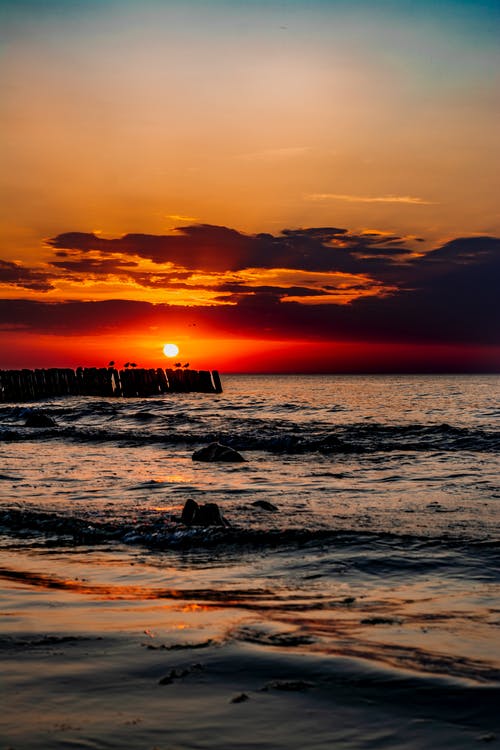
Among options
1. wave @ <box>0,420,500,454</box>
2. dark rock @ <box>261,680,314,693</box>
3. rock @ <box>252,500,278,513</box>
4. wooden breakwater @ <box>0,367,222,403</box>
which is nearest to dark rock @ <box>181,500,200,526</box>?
rock @ <box>252,500,278,513</box>

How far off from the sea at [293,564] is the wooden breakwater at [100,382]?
106 ft

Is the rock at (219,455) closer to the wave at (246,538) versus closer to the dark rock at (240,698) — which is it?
the wave at (246,538)

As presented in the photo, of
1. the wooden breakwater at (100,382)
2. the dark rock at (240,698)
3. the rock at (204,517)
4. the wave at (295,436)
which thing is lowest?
the wave at (295,436)

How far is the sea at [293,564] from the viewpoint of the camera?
12.3 ft

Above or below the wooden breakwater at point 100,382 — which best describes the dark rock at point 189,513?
→ below

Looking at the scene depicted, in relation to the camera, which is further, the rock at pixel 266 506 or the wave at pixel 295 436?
the wave at pixel 295 436

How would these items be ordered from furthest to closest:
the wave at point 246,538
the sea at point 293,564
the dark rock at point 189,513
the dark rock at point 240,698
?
1. the dark rock at point 189,513
2. the wave at point 246,538
3. the sea at point 293,564
4. the dark rock at point 240,698

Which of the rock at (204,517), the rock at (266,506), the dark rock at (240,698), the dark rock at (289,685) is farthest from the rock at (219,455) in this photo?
the dark rock at (240,698)

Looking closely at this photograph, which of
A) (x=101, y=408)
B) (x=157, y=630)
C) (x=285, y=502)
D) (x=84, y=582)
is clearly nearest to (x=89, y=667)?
(x=157, y=630)

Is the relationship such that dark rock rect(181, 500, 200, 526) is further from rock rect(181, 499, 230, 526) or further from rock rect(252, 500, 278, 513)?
rock rect(252, 500, 278, 513)

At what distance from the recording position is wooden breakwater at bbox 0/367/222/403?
4606 cm

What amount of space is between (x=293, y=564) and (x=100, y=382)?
44.2 metres

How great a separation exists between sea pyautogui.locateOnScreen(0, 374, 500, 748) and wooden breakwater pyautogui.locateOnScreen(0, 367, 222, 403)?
106ft

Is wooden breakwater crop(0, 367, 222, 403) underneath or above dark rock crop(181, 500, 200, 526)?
Result: above
